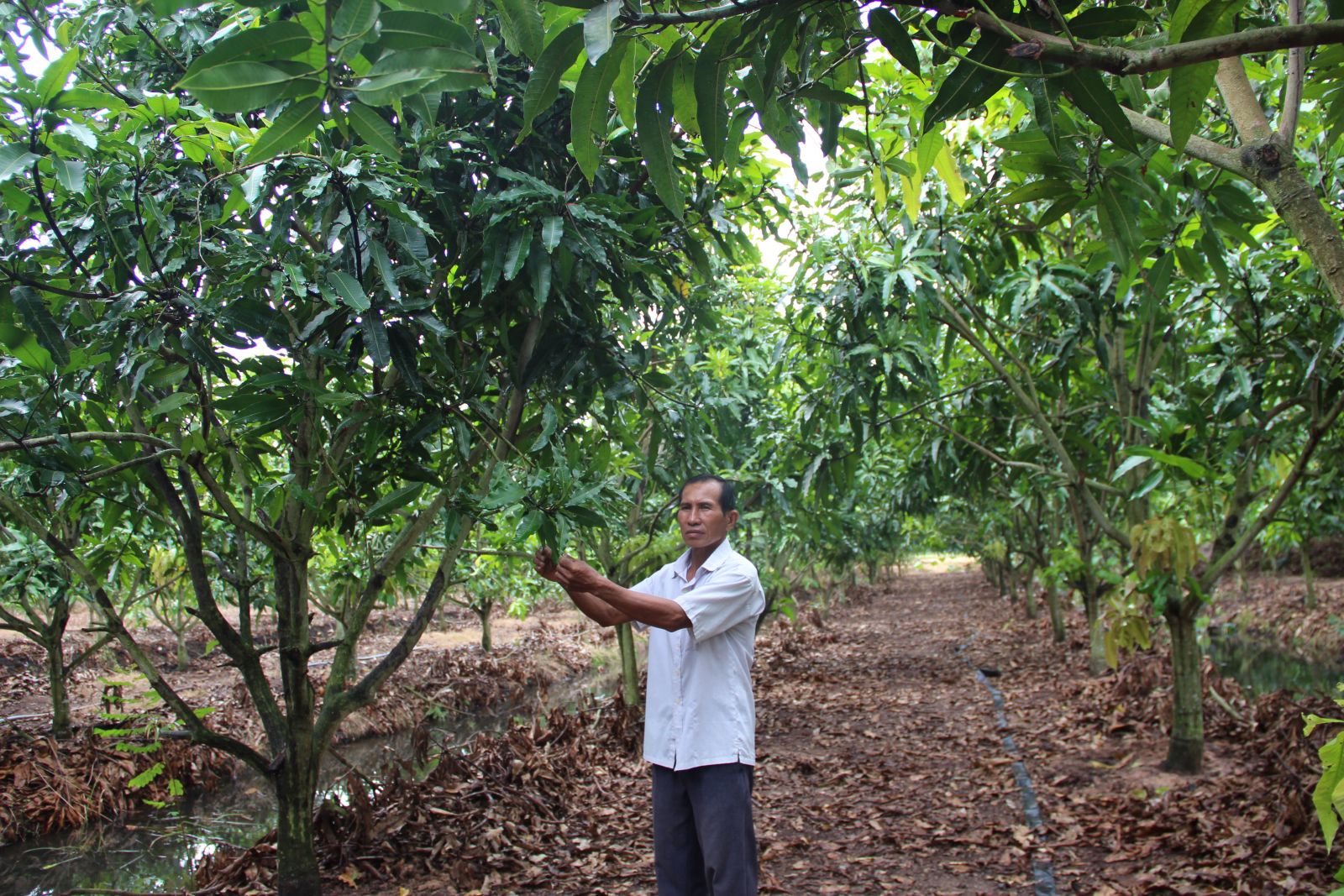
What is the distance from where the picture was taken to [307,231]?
2.99m

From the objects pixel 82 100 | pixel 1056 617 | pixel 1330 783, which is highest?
pixel 82 100

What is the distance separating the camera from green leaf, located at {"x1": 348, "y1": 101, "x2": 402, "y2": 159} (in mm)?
1062

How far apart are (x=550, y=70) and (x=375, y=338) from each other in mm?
1275

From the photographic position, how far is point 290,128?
103 centimetres

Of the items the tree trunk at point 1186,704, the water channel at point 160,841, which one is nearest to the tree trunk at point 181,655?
the water channel at point 160,841

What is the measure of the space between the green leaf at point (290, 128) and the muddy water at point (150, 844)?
449cm

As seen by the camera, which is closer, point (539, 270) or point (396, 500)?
point (396, 500)

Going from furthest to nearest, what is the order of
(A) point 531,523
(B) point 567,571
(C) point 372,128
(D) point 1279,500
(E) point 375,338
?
(D) point 1279,500, (B) point 567,571, (E) point 375,338, (A) point 531,523, (C) point 372,128

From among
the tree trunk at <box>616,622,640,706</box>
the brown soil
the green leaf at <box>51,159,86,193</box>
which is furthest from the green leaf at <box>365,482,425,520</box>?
the tree trunk at <box>616,622,640,706</box>

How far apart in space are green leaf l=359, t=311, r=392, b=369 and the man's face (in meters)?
1.07

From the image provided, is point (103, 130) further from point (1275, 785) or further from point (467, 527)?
point (1275, 785)

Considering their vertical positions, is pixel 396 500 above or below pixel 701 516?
above

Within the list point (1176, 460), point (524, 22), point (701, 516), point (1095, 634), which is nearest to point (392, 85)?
point (524, 22)

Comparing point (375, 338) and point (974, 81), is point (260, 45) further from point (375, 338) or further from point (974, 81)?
point (375, 338)
